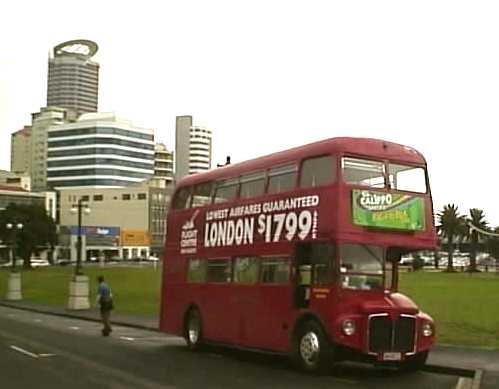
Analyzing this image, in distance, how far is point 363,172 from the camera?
16.7 meters

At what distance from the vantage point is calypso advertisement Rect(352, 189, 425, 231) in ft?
53.8

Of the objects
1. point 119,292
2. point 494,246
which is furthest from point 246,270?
point 494,246

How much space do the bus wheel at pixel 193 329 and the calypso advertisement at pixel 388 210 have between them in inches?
257

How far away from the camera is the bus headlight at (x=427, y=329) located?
1639 cm

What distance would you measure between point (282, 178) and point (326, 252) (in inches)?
97.0

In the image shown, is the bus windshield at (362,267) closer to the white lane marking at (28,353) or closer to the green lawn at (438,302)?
the green lawn at (438,302)

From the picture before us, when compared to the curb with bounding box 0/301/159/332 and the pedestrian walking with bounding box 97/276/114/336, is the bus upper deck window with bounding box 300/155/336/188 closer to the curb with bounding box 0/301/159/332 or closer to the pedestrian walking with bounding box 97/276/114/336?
the pedestrian walking with bounding box 97/276/114/336

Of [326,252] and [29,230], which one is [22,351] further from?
[29,230]

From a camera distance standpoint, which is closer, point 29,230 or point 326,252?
point 326,252

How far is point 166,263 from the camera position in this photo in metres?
23.7

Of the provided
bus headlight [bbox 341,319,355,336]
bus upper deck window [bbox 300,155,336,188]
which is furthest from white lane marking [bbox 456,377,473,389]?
bus upper deck window [bbox 300,155,336,188]

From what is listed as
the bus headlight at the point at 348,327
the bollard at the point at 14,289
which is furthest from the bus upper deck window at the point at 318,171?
the bollard at the point at 14,289

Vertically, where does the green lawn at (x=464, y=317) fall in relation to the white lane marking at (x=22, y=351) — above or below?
above

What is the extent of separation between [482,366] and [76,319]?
22.8m
